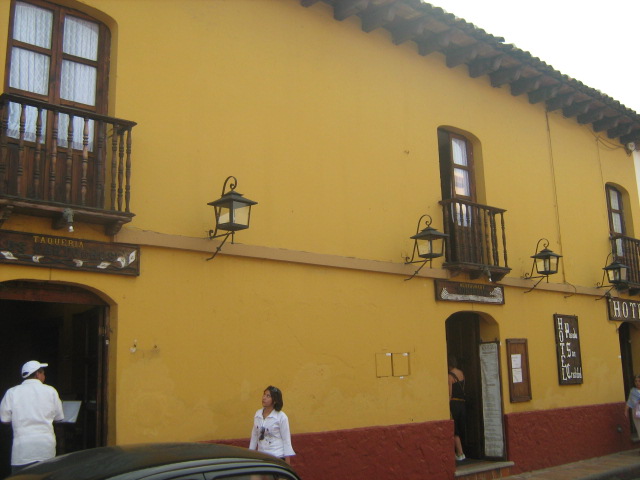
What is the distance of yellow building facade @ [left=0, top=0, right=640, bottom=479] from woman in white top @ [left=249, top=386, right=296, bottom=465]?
0.89 meters

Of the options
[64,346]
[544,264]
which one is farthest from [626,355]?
[64,346]

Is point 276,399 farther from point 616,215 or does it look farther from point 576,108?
point 616,215

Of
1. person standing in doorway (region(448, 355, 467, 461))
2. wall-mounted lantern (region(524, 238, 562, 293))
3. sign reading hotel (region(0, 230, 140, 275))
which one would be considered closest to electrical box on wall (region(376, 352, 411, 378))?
person standing in doorway (region(448, 355, 467, 461))

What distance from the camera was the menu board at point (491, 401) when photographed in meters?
11.3

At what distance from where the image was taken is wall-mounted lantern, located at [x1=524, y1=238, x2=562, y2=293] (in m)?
11.9

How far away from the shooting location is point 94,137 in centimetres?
733

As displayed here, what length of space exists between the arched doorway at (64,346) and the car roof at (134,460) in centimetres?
307

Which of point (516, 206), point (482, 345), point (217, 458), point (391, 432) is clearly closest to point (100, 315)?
point (217, 458)

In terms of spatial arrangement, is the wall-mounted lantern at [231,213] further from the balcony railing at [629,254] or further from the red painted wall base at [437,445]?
the balcony railing at [629,254]

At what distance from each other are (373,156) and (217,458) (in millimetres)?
6758

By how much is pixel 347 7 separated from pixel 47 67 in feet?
14.5

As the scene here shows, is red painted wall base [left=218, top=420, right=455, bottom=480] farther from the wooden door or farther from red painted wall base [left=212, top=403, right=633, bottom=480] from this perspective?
the wooden door

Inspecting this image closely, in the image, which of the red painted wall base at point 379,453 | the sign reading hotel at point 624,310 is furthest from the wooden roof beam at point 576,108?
the red painted wall base at point 379,453

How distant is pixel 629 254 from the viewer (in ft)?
47.8
